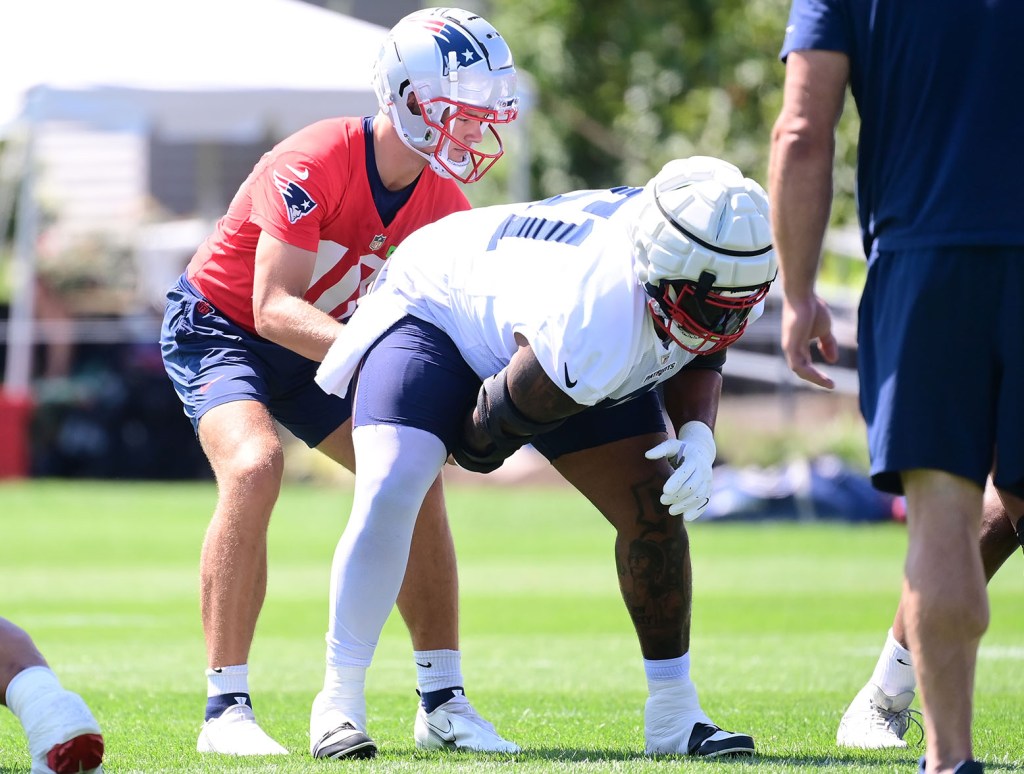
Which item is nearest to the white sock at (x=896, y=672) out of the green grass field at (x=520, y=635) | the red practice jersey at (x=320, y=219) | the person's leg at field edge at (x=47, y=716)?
the green grass field at (x=520, y=635)

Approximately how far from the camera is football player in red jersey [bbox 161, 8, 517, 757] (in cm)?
513

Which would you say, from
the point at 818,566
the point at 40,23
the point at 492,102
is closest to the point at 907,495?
the point at 492,102

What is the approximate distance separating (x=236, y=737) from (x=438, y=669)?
0.69 m

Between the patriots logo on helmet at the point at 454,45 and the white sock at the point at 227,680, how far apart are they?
1.96 meters

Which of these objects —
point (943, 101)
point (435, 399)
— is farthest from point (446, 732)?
point (943, 101)

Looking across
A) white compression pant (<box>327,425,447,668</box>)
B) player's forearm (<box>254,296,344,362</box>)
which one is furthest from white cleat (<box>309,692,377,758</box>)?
player's forearm (<box>254,296,344,362</box>)

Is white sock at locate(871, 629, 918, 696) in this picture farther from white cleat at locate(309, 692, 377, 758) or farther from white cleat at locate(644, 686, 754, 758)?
white cleat at locate(309, 692, 377, 758)

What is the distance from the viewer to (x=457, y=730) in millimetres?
5012

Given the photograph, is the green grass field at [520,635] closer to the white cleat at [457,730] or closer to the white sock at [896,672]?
the white cleat at [457,730]

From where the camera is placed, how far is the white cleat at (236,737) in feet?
15.8

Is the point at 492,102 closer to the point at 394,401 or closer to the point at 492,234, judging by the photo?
the point at 492,234

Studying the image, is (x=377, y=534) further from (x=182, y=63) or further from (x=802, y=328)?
(x=182, y=63)

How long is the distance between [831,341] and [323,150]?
1917 millimetres

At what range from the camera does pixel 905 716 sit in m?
5.13
